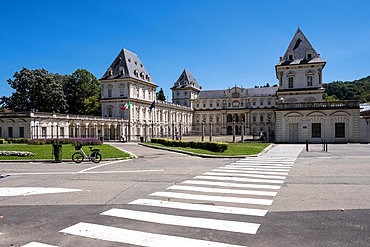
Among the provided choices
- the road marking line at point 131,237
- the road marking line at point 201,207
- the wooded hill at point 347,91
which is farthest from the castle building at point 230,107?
the wooded hill at point 347,91

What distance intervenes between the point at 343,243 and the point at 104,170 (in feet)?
38.8

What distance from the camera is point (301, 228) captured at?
5.78 m

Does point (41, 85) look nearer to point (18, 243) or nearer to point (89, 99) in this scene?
point (89, 99)

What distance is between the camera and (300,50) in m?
55.3

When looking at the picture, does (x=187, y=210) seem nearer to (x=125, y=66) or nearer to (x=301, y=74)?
(x=301, y=74)

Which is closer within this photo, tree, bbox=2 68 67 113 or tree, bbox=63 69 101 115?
tree, bbox=2 68 67 113

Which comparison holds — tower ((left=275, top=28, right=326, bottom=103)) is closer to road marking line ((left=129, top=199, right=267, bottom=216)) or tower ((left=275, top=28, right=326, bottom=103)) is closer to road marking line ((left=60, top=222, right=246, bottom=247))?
road marking line ((left=129, top=199, right=267, bottom=216))

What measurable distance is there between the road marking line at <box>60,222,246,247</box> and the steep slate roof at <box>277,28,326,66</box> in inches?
2159

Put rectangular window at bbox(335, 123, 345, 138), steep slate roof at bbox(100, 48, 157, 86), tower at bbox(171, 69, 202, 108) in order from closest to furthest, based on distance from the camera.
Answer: rectangular window at bbox(335, 123, 345, 138) < steep slate roof at bbox(100, 48, 157, 86) < tower at bbox(171, 69, 202, 108)

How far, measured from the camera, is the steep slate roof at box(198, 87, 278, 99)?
95.3 metres

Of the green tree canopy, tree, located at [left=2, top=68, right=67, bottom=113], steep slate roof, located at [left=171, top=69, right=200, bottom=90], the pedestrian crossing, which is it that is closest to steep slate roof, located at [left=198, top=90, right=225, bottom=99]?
steep slate roof, located at [left=171, top=69, right=200, bottom=90]

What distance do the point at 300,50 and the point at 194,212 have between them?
2202 inches

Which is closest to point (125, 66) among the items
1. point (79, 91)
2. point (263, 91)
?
point (79, 91)

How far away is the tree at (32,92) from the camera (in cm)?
5888
